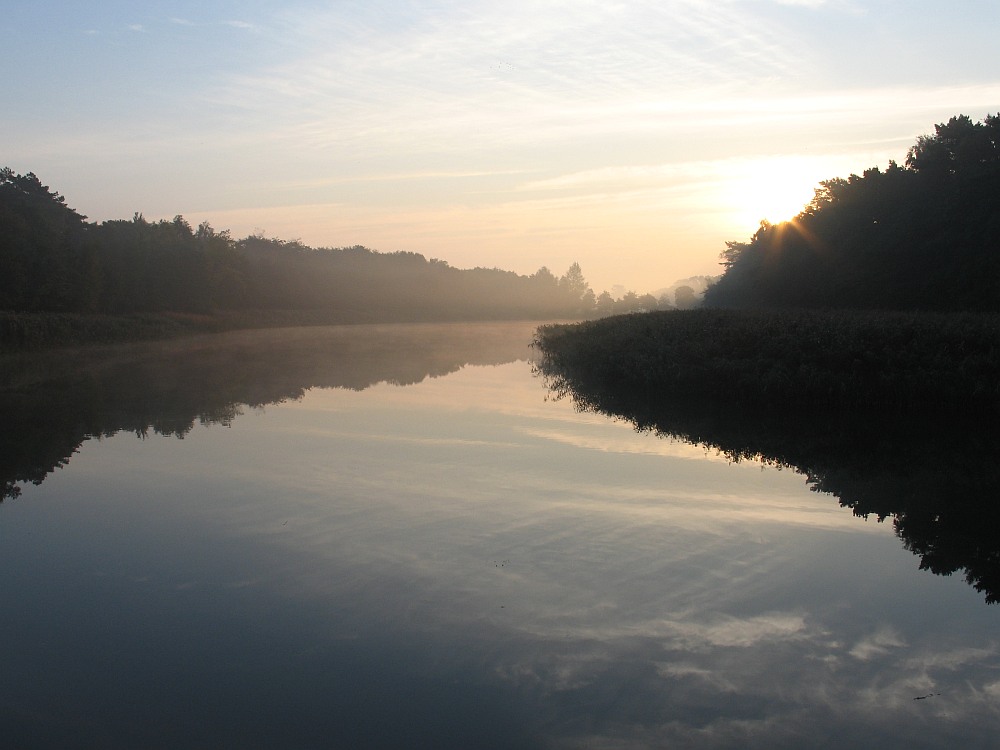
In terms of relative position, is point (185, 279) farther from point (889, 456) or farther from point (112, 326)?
point (889, 456)

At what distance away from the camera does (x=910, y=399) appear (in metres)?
19.1

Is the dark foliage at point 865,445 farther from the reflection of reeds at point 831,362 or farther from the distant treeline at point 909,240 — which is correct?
the distant treeline at point 909,240

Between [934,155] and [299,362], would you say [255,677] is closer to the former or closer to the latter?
[299,362]

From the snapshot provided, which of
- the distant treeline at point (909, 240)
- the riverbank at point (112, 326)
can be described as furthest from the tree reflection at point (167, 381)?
the distant treeline at point (909, 240)

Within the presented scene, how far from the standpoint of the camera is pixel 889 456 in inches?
558

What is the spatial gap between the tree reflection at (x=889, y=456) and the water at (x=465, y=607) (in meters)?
0.50

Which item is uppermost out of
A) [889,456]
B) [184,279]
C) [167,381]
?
[184,279]

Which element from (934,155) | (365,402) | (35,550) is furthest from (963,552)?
(934,155)

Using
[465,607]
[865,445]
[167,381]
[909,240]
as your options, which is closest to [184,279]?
[167,381]

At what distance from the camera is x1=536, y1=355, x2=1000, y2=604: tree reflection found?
943 cm

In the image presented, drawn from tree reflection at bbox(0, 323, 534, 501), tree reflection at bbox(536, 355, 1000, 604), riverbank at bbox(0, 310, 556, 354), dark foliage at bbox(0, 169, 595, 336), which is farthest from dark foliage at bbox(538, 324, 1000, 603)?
dark foliage at bbox(0, 169, 595, 336)

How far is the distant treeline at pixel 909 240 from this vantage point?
33.8 m

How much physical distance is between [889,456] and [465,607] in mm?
10118

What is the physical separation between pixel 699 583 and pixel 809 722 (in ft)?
8.20
